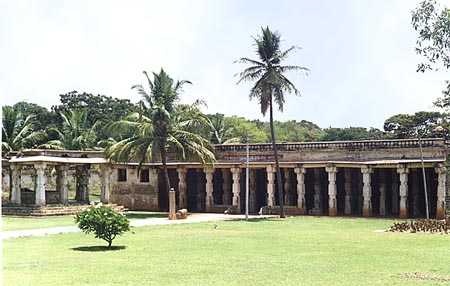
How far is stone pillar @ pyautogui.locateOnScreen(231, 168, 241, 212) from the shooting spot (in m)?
36.4

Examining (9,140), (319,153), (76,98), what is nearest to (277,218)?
(319,153)

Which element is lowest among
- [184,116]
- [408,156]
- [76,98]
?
[408,156]

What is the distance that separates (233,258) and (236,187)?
70.3 ft

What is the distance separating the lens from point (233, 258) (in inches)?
593

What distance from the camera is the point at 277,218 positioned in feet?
106

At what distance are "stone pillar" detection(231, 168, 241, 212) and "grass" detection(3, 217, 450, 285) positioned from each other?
12475 mm

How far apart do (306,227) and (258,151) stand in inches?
440

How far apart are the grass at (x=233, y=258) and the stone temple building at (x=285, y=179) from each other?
368 inches

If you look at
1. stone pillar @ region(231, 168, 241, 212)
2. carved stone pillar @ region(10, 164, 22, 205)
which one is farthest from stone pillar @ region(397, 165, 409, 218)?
carved stone pillar @ region(10, 164, 22, 205)

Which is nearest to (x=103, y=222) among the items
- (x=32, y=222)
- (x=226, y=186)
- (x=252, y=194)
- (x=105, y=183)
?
(x=32, y=222)

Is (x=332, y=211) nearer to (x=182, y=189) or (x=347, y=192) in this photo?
(x=347, y=192)

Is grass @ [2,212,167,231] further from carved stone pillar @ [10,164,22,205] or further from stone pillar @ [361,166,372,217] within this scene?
stone pillar @ [361,166,372,217]

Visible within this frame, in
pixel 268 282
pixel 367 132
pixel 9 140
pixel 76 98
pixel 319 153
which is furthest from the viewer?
pixel 367 132

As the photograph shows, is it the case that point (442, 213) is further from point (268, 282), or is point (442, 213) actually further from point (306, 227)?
point (268, 282)
